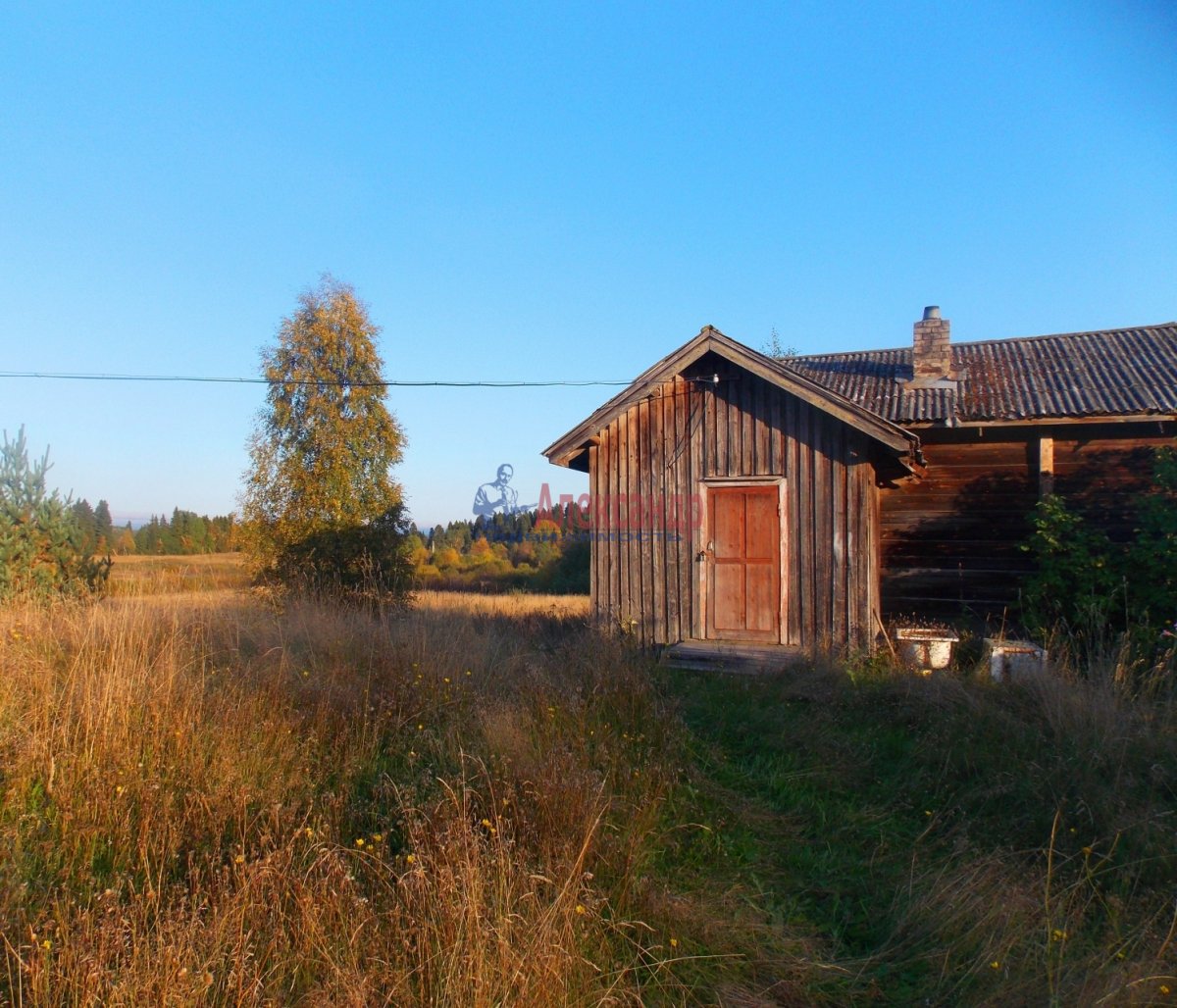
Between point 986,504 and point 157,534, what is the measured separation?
16.2 metres

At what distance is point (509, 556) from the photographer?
39875 millimetres

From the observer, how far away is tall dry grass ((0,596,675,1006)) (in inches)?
113

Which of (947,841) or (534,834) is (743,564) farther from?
(534,834)

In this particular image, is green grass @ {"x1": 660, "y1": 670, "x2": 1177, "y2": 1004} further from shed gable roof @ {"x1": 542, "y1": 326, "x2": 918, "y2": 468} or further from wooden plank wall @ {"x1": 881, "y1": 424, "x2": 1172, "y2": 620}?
wooden plank wall @ {"x1": 881, "y1": 424, "x2": 1172, "y2": 620}

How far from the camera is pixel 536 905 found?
3.25m

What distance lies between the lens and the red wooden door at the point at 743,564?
1031 cm

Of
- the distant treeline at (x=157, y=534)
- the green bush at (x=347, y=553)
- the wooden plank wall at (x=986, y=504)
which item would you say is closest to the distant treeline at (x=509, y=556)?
the distant treeline at (x=157, y=534)

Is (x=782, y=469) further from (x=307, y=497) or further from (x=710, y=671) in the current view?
(x=307, y=497)

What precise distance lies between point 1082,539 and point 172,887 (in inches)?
395

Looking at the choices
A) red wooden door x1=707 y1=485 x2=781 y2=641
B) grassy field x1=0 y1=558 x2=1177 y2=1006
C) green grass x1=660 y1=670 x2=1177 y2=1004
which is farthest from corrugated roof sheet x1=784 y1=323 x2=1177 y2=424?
grassy field x1=0 y1=558 x2=1177 y2=1006

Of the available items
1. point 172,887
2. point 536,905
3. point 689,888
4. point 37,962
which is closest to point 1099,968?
point 689,888

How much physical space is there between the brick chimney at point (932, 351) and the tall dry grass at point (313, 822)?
27.5 ft

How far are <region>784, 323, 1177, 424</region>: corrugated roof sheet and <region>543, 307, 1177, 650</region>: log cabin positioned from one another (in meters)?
0.05

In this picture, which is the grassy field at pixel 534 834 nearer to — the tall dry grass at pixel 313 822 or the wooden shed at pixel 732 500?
the tall dry grass at pixel 313 822
